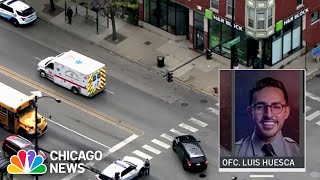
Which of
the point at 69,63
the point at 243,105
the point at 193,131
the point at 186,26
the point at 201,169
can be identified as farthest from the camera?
the point at 186,26

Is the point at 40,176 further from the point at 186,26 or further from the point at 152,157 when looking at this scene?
the point at 186,26

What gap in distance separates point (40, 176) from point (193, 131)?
11.8 metres

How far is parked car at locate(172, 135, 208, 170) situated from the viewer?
52312 mm

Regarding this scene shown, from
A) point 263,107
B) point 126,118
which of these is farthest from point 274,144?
point 126,118

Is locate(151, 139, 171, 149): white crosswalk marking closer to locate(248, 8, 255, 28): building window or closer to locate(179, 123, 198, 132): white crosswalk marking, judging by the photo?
locate(179, 123, 198, 132): white crosswalk marking

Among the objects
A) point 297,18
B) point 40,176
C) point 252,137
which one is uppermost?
point 252,137

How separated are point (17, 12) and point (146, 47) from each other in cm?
1236

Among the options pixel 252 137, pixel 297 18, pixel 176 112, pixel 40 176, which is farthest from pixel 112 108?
pixel 252 137

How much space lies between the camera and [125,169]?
51.4m

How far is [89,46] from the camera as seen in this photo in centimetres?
6938

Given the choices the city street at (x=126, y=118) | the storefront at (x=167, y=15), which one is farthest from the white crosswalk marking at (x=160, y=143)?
the storefront at (x=167, y=15)

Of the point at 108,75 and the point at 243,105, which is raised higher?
the point at 243,105

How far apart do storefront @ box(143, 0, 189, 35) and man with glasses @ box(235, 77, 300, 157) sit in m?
45.2

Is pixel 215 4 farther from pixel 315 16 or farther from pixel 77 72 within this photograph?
pixel 77 72
